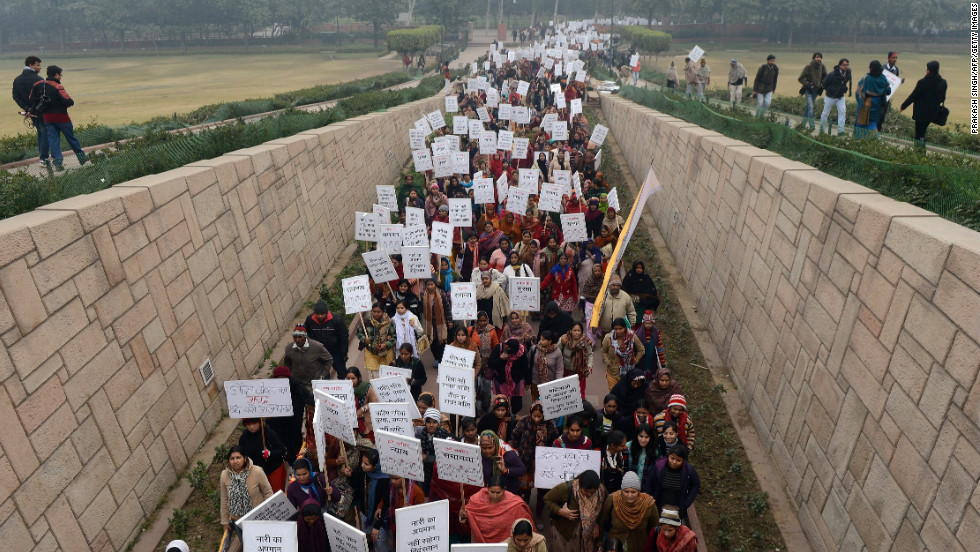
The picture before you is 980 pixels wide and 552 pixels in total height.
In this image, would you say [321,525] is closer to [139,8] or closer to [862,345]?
[862,345]

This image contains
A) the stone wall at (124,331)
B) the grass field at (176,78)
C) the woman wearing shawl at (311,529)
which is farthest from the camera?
the grass field at (176,78)

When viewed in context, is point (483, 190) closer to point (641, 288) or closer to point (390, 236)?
point (390, 236)

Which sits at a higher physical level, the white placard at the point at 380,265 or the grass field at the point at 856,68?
the white placard at the point at 380,265

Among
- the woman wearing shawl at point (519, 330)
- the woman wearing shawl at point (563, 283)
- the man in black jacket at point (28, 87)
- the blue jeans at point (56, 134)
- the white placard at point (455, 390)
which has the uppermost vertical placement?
the man in black jacket at point (28, 87)

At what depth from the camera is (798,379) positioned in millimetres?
7953

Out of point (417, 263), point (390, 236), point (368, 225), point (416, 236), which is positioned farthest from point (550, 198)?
point (417, 263)

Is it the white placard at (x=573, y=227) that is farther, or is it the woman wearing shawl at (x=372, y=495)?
the white placard at (x=573, y=227)

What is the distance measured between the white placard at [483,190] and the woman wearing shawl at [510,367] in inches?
215

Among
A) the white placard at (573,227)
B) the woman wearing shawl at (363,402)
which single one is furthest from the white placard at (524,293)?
the woman wearing shawl at (363,402)

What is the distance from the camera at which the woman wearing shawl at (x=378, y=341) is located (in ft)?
30.7

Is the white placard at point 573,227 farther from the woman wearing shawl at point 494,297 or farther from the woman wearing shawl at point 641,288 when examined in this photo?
the woman wearing shawl at point 494,297

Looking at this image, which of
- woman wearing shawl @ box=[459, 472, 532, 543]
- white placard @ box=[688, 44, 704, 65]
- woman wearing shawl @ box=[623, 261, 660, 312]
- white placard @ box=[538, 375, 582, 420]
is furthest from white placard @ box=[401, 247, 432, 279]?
white placard @ box=[688, 44, 704, 65]

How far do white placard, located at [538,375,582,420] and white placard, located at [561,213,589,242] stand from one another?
16.6ft

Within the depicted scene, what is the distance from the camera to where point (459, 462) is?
630 centimetres
